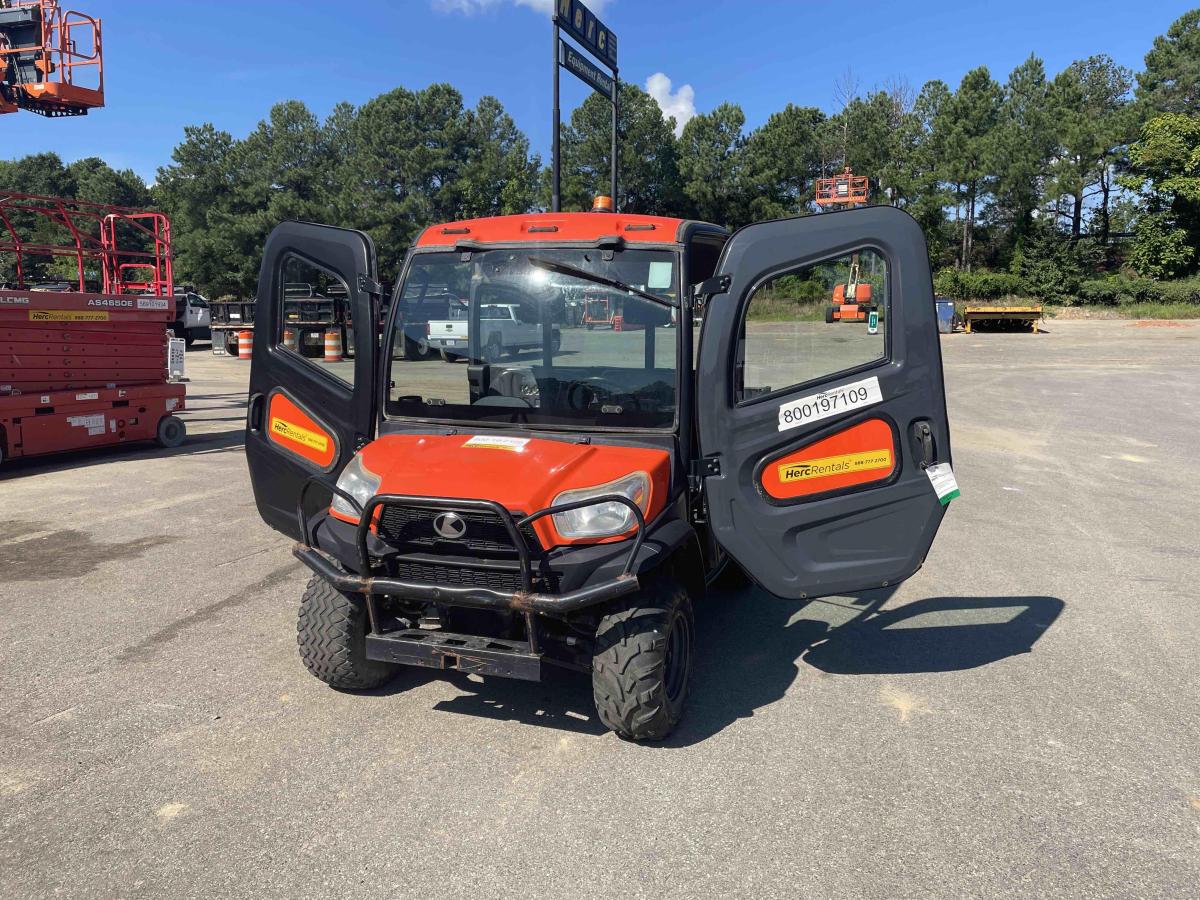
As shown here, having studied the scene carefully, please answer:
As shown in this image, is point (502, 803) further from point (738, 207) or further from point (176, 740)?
point (738, 207)

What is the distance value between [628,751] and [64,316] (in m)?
9.15

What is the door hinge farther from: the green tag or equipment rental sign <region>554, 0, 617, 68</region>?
equipment rental sign <region>554, 0, 617, 68</region>

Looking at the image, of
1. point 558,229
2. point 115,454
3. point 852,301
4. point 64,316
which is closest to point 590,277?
point 558,229

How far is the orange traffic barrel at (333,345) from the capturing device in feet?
14.3

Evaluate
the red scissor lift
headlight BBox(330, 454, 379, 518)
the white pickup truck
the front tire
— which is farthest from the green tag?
the red scissor lift

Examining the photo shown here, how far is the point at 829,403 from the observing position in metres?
3.63

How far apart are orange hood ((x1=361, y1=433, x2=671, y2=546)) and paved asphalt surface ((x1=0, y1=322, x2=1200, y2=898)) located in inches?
41.2

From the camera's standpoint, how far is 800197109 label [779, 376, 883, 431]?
141 inches

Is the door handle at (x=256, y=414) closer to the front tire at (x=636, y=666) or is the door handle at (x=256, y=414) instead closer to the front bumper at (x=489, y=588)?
the front bumper at (x=489, y=588)

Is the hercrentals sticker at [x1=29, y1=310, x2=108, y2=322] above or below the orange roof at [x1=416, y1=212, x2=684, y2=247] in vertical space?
below

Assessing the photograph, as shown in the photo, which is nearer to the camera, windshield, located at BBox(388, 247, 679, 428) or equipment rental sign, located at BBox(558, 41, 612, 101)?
windshield, located at BBox(388, 247, 679, 428)

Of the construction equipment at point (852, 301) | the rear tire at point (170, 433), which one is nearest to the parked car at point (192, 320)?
the rear tire at point (170, 433)

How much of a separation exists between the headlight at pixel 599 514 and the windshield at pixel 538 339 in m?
0.56

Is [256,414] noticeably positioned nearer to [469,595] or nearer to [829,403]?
[469,595]
